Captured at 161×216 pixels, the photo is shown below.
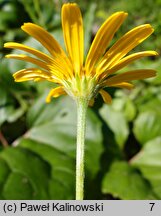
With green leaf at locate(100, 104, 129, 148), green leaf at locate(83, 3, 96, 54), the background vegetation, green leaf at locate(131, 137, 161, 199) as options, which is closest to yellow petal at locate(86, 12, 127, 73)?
the background vegetation

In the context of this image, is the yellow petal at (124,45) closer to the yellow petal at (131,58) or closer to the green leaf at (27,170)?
the yellow petal at (131,58)

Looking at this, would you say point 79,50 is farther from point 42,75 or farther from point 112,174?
point 112,174

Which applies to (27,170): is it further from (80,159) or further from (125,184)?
(80,159)

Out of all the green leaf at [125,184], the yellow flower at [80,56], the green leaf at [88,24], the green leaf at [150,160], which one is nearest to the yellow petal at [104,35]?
the yellow flower at [80,56]

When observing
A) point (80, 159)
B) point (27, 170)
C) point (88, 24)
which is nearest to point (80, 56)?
point (80, 159)

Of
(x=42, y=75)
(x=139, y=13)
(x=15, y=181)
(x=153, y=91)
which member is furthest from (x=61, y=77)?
(x=139, y=13)

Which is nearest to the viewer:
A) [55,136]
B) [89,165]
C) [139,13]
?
[89,165]
